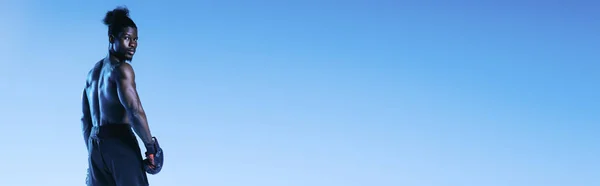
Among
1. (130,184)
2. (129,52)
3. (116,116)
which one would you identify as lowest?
(130,184)

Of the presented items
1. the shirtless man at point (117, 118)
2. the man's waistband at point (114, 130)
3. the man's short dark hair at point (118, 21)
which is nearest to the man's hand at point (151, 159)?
the shirtless man at point (117, 118)

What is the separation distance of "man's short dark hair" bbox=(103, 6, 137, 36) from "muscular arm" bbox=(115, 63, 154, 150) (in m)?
0.19

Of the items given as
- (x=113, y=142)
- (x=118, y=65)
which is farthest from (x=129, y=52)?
(x=113, y=142)

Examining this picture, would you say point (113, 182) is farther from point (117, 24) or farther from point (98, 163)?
point (117, 24)

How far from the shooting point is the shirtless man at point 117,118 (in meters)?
3.08

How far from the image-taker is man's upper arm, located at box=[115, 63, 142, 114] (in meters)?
3.05

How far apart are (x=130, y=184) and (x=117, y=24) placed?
2.10ft

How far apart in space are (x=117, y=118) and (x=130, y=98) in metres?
0.21

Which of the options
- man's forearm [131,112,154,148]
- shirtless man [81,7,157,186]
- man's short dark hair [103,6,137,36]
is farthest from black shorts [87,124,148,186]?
man's short dark hair [103,6,137,36]

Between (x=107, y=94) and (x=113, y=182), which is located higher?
(x=107, y=94)

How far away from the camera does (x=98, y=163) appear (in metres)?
3.29

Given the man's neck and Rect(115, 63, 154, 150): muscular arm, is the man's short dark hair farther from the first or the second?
Rect(115, 63, 154, 150): muscular arm

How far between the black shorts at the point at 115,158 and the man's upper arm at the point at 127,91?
0.20 meters

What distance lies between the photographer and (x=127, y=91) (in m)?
3.05
